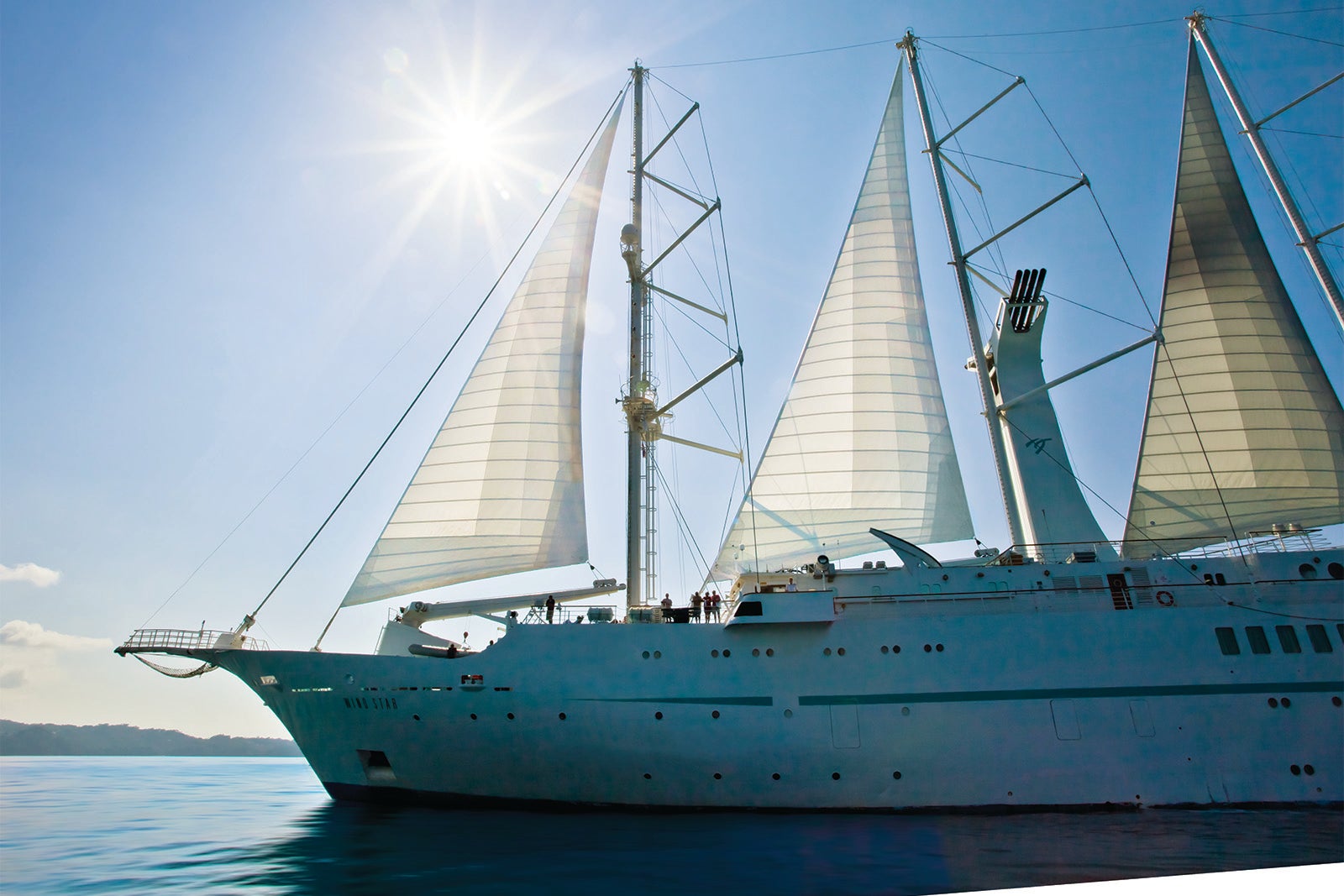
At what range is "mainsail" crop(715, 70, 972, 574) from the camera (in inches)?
544

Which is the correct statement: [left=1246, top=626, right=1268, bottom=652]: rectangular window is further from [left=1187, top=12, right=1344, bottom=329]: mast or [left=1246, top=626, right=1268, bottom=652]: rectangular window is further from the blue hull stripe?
[left=1187, top=12, right=1344, bottom=329]: mast

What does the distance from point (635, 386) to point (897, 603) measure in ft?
26.5

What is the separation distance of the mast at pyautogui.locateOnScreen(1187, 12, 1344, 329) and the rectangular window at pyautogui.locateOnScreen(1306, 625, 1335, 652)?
642 cm

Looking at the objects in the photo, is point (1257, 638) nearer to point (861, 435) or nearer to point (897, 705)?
point (897, 705)

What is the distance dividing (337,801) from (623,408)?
992cm

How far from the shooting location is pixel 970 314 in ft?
52.0

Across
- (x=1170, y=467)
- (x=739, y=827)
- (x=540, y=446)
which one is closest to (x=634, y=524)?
(x=540, y=446)

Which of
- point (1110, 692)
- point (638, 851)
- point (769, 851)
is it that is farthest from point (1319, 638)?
point (638, 851)

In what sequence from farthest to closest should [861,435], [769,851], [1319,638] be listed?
1. [861,435]
2. [1319,638]
3. [769,851]

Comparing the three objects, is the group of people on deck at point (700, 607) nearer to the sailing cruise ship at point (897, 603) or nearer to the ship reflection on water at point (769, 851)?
the sailing cruise ship at point (897, 603)

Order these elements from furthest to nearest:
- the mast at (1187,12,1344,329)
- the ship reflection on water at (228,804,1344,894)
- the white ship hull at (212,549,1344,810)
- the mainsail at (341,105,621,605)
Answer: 1. the mast at (1187,12,1344,329)
2. the mainsail at (341,105,621,605)
3. the white ship hull at (212,549,1344,810)
4. the ship reflection on water at (228,804,1344,894)

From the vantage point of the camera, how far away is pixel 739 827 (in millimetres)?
9180

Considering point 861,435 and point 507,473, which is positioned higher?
point 861,435

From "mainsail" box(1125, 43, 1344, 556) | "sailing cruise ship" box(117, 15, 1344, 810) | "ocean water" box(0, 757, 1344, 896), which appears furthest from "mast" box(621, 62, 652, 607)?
"mainsail" box(1125, 43, 1344, 556)
